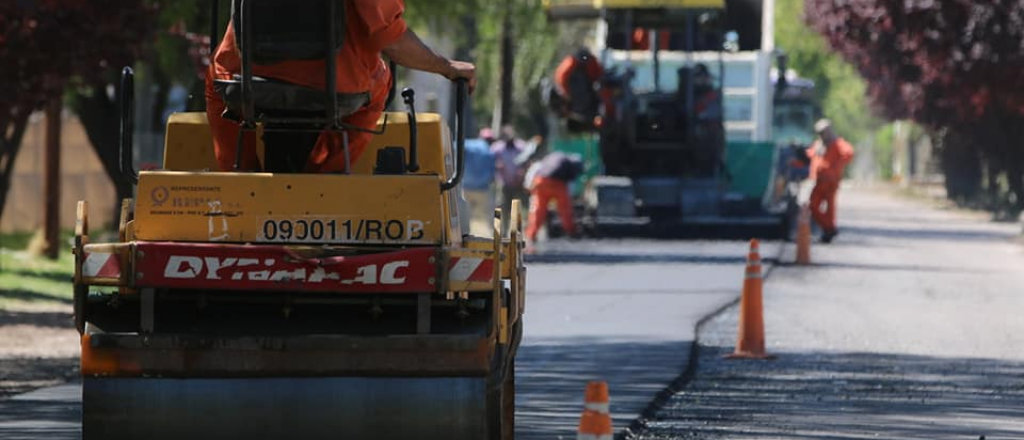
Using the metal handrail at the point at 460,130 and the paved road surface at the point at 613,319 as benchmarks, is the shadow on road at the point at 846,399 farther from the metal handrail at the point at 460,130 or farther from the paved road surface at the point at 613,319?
the metal handrail at the point at 460,130

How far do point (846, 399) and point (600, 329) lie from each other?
16.8 ft

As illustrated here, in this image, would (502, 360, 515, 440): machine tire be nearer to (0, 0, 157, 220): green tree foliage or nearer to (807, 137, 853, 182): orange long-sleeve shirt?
(0, 0, 157, 220): green tree foliage

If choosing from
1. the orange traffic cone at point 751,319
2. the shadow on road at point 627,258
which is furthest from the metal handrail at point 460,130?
the shadow on road at point 627,258

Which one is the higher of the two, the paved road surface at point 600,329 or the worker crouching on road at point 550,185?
the worker crouching on road at point 550,185

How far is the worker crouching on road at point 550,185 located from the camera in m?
31.4

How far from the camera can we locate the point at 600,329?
18750 millimetres

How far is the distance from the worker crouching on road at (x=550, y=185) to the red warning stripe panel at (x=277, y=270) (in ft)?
70.3

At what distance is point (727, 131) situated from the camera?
1406 inches

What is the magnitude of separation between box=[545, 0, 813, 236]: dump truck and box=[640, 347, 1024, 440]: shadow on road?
1578cm

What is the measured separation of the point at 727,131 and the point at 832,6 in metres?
14.8

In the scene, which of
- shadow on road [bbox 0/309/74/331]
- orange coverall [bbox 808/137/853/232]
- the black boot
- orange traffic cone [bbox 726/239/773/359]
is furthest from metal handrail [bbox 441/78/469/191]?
the black boot

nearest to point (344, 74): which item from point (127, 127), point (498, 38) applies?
point (127, 127)

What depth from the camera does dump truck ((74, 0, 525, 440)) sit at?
9.41 m

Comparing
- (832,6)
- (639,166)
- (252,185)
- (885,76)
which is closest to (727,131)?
(639,166)
